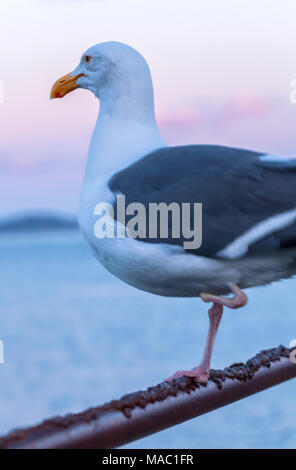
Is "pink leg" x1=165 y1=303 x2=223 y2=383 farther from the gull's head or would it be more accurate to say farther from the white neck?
the gull's head

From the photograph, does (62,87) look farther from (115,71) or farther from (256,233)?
(256,233)

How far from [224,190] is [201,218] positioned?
0.09m

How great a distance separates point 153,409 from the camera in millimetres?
1400

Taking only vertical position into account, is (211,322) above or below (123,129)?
below

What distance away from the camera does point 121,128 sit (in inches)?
81.0

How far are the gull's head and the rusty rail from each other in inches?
Result: 35.1

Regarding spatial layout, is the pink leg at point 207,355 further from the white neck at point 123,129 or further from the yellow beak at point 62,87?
the yellow beak at point 62,87

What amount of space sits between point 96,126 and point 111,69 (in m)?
0.18

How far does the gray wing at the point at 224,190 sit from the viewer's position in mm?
1713

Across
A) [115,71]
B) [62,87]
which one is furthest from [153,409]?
[62,87]

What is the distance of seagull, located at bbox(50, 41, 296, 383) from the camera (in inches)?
67.9
